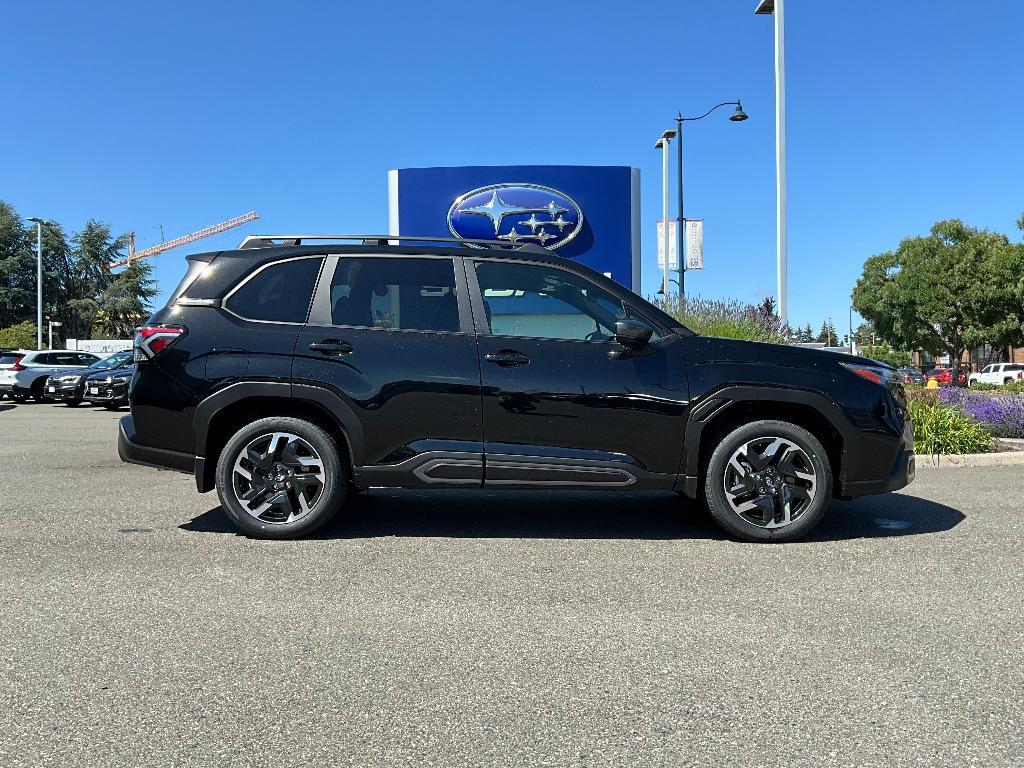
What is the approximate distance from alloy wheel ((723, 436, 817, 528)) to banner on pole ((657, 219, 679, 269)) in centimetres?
2182

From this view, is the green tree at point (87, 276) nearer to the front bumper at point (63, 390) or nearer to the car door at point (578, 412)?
the front bumper at point (63, 390)

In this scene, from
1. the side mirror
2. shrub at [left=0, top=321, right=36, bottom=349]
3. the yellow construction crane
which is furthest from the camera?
the yellow construction crane

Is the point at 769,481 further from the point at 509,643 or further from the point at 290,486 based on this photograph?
the point at 290,486

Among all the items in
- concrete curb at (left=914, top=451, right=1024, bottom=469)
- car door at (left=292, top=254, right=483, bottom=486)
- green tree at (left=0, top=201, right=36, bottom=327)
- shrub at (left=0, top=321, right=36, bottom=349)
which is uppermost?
green tree at (left=0, top=201, right=36, bottom=327)

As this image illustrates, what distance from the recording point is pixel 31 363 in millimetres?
24047

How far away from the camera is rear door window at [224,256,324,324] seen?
5359mm

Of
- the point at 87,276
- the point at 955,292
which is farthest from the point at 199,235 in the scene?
the point at 955,292

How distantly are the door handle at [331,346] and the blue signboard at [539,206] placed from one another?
16.2m

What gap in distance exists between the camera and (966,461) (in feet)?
29.1

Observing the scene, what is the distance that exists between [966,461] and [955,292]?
127ft

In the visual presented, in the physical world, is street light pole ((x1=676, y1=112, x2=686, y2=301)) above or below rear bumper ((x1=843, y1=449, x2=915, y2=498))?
above

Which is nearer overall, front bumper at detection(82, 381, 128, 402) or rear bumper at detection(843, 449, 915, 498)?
rear bumper at detection(843, 449, 915, 498)

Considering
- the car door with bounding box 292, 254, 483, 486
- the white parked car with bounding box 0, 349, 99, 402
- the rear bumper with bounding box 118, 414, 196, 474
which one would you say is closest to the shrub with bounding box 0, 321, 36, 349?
the white parked car with bounding box 0, 349, 99, 402

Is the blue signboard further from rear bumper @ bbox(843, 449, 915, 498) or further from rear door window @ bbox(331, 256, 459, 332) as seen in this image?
rear bumper @ bbox(843, 449, 915, 498)
